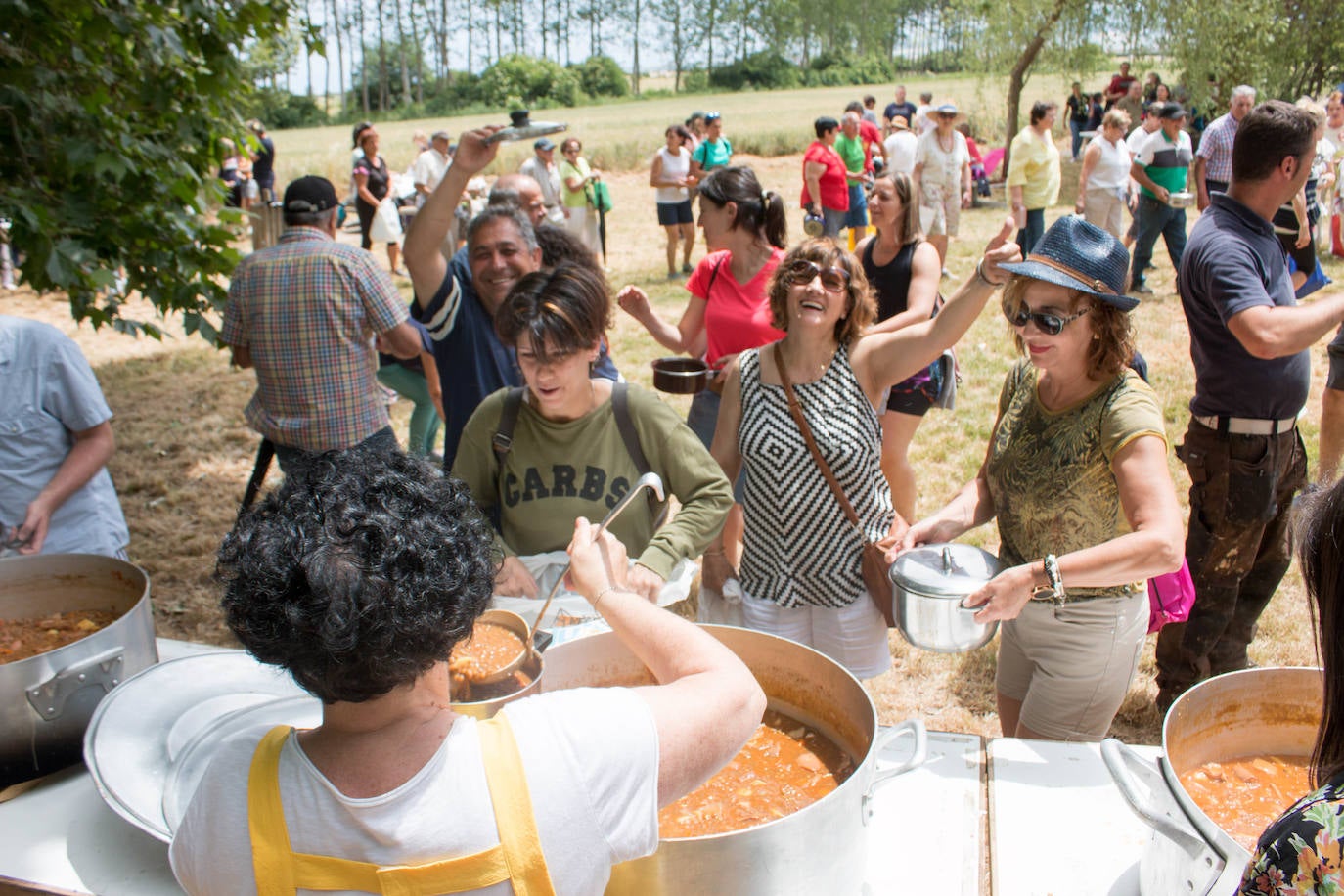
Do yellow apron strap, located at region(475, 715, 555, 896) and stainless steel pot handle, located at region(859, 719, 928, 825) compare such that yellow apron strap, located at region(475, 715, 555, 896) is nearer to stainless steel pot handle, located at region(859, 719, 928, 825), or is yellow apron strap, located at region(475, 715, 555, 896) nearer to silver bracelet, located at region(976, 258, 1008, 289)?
stainless steel pot handle, located at region(859, 719, 928, 825)

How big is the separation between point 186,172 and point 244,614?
3996 mm

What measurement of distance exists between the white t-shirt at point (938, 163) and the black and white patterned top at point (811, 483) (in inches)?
304

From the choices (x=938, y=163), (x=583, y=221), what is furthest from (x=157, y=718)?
(x=583, y=221)

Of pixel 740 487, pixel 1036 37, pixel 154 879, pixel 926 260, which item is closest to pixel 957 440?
pixel 926 260

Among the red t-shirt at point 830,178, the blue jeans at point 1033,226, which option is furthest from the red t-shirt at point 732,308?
the blue jeans at point 1033,226

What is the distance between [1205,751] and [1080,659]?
690 millimetres

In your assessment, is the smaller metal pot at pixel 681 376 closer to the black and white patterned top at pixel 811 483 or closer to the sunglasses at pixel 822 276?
the black and white patterned top at pixel 811 483

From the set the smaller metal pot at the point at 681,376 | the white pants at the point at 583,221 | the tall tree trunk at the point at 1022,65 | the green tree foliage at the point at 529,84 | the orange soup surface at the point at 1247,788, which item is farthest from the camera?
the green tree foliage at the point at 529,84

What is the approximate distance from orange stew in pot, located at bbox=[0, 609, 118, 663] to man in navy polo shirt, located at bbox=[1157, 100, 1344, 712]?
3.03 m

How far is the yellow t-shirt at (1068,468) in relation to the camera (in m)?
2.11

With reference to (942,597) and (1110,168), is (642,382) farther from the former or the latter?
(942,597)

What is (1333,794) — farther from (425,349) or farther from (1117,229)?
(1117,229)

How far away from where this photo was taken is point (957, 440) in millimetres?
A: 6105

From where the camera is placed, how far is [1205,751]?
1.63m
